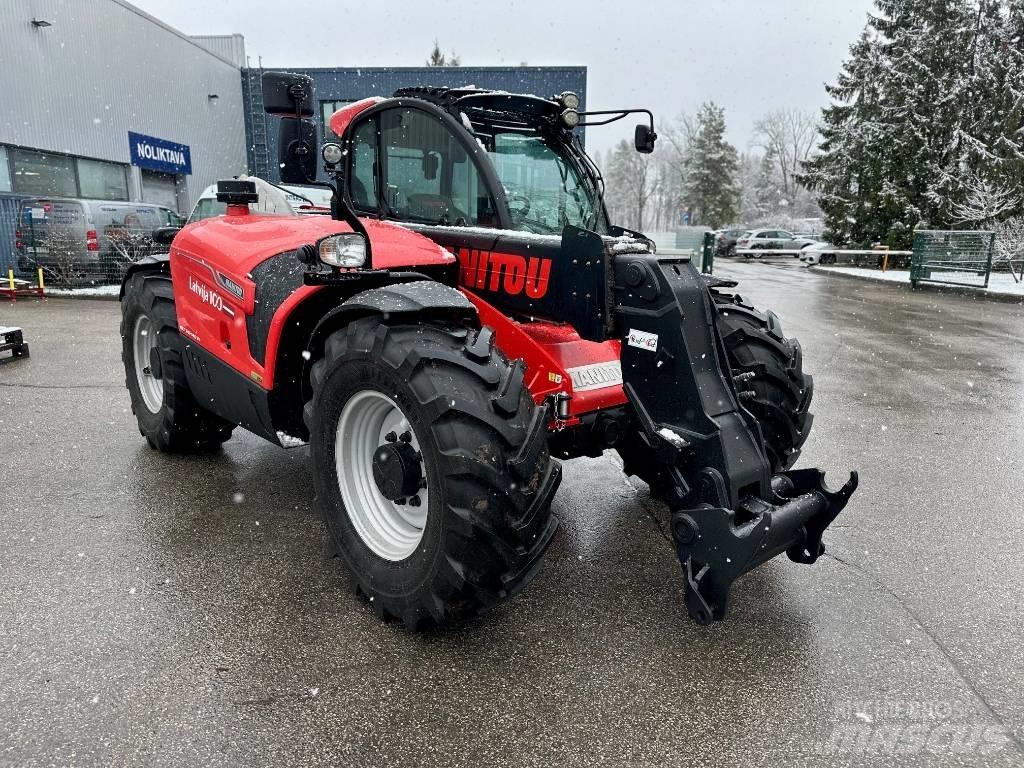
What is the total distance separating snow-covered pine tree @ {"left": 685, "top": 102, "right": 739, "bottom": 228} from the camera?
2095 inches

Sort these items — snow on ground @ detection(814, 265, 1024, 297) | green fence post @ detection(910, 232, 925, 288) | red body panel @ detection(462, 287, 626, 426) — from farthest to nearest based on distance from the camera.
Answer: green fence post @ detection(910, 232, 925, 288), snow on ground @ detection(814, 265, 1024, 297), red body panel @ detection(462, 287, 626, 426)

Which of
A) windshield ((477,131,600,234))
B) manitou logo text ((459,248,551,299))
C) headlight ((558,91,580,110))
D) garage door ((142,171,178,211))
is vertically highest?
garage door ((142,171,178,211))

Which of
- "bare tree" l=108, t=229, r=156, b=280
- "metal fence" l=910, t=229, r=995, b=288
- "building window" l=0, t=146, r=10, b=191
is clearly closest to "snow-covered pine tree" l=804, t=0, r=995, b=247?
"metal fence" l=910, t=229, r=995, b=288

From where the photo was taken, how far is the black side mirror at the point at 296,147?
12.3 ft

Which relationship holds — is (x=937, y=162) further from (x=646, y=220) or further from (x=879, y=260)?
(x=646, y=220)

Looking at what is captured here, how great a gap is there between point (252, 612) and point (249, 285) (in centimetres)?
154

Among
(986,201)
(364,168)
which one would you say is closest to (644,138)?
(364,168)

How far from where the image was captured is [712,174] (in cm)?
5322

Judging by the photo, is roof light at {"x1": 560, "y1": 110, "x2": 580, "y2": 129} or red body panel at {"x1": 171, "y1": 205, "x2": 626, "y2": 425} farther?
roof light at {"x1": 560, "y1": 110, "x2": 580, "y2": 129}

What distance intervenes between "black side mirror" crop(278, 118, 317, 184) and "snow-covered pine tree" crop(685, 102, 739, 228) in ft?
172

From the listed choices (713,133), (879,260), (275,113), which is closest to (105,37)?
(275,113)

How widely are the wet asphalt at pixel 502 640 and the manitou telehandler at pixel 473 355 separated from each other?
0.31 m

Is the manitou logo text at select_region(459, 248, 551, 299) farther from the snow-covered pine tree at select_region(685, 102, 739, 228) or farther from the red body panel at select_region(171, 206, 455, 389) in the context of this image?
the snow-covered pine tree at select_region(685, 102, 739, 228)

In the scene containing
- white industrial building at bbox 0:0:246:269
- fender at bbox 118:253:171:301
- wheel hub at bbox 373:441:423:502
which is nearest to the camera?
wheel hub at bbox 373:441:423:502
